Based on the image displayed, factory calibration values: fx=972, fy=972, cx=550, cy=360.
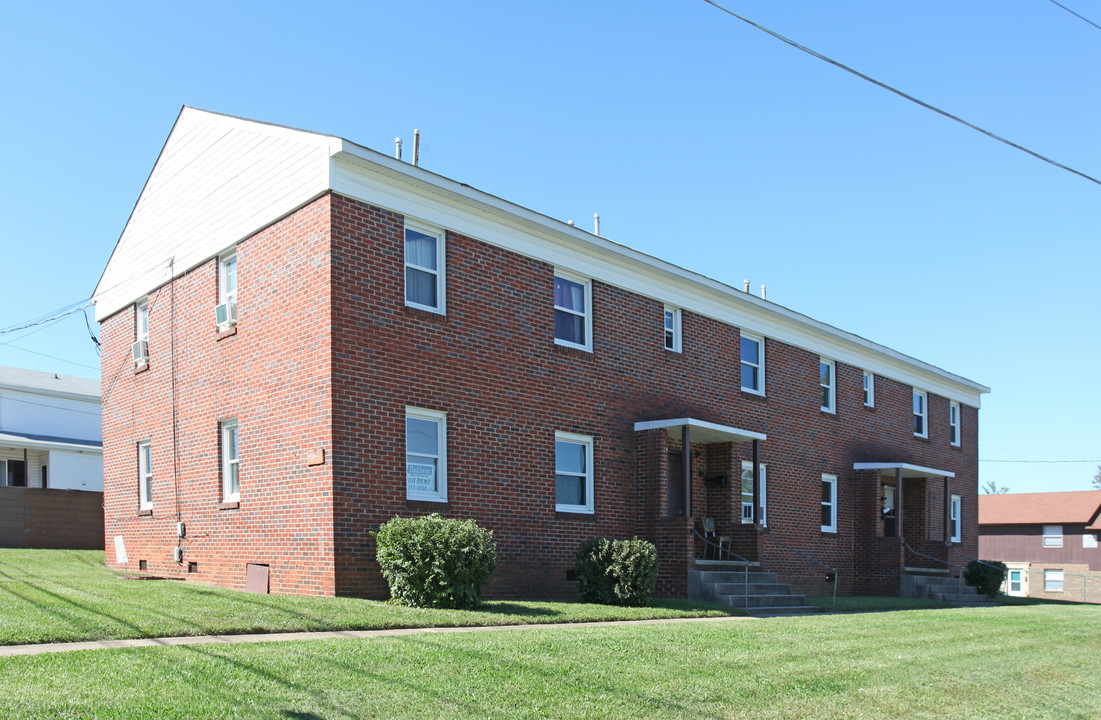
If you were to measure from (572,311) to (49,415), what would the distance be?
23.4 meters

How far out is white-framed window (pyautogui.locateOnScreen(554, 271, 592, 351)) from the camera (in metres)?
17.8

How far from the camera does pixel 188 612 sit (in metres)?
10.4

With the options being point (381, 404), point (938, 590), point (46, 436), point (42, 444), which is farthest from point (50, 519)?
point (938, 590)

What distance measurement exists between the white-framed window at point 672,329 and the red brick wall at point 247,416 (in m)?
8.52

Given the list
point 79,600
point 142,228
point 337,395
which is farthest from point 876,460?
point 79,600

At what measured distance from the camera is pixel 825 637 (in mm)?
12500

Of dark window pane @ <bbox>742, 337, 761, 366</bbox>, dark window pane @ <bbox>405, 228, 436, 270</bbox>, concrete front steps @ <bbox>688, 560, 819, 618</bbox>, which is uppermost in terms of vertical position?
dark window pane @ <bbox>405, 228, 436, 270</bbox>

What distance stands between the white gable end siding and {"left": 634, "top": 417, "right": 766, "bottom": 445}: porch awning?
7.87m

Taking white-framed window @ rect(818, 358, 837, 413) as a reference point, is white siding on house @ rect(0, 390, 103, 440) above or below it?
below

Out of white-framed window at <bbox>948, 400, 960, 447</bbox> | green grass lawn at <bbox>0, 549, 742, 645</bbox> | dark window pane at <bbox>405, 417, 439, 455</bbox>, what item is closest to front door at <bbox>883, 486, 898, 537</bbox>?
white-framed window at <bbox>948, 400, 960, 447</bbox>

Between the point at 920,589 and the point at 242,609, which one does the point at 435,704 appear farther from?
the point at 920,589

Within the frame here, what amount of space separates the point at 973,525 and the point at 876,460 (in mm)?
7548

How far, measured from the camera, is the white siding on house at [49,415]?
3231 centimetres

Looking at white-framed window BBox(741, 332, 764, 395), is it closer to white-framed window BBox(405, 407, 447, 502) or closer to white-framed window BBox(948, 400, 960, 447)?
white-framed window BBox(405, 407, 447, 502)
